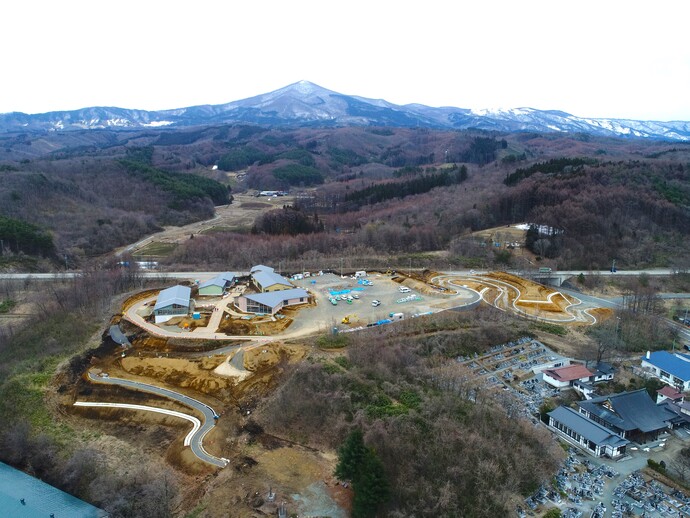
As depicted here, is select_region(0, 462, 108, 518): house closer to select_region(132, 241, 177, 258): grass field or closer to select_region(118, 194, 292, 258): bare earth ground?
select_region(132, 241, 177, 258): grass field

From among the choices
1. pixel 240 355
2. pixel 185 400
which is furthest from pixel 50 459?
pixel 240 355

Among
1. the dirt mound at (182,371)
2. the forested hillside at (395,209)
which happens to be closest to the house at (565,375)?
the dirt mound at (182,371)

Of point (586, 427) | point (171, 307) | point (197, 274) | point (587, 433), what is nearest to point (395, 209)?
point (197, 274)

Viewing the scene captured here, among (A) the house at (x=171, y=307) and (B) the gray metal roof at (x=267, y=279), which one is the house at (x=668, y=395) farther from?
(A) the house at (x=171, y=307)

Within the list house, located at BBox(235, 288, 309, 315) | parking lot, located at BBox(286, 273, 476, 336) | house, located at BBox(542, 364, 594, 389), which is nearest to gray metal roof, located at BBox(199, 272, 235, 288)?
house, located at BBox(235, 288, 309, 315)

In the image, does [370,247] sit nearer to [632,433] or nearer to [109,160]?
[632,433]

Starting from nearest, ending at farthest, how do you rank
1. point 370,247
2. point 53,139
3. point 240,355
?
point 240,355, point 370,247, point 53,139
